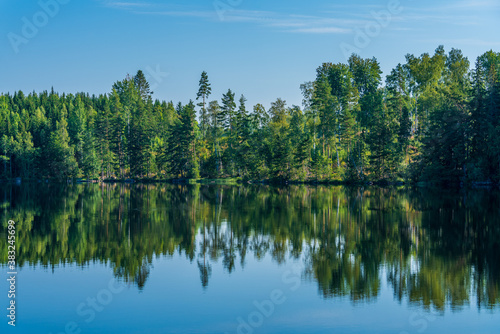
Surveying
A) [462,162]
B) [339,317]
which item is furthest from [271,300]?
[462,162]

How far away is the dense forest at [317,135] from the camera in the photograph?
65188 millimetres

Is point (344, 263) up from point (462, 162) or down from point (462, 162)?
down

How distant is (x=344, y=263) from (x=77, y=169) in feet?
308

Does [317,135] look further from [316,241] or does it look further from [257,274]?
[257,274]

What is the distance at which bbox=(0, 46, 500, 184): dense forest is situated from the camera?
6519 centimetres

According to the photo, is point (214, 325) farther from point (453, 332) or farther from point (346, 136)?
point (346, 136)

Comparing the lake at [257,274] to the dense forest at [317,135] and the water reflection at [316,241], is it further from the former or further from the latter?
the dense forest at [317,135]

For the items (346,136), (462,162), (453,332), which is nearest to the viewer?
(453,332)

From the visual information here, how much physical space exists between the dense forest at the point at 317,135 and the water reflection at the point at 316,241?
26122 millimetres

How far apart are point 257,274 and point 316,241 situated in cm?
679

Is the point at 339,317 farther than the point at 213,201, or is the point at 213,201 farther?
the point at 213,201

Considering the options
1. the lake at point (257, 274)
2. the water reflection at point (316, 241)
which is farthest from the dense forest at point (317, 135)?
the lake at point (257, 274)

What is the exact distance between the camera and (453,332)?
42.4 ft

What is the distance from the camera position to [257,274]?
18969 mm
